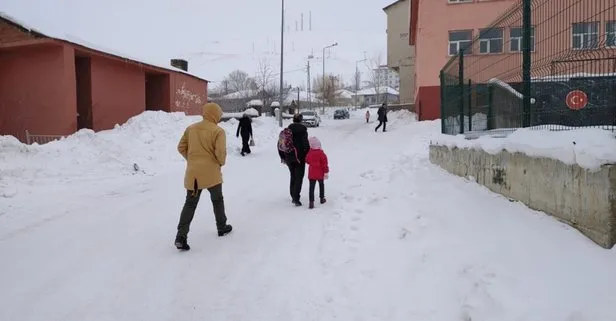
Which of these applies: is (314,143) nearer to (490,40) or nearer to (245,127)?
(490,40)

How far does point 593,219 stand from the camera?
3480 mm

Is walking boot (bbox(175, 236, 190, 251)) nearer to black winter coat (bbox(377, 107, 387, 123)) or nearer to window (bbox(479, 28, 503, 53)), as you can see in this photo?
window (bbox(479, 28, 503, 53))

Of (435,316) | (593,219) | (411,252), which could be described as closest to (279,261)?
(411,252)

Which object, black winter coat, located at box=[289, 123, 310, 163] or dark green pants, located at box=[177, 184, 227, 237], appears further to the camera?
black winter coat, located at box=[289, 123, 310, 163]

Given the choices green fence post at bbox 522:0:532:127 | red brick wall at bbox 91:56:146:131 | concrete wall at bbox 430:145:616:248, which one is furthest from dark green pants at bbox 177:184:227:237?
red brick wall at bbox 91:56:146:131

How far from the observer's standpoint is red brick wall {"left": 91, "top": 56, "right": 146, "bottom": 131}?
17.2 m

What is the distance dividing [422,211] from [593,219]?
257cm

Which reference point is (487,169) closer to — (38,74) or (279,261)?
(279,261)

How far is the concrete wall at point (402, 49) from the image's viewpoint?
46906mm

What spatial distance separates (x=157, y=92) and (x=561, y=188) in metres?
21.8

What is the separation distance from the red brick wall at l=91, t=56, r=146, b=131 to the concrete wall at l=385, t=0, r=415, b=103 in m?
32.6

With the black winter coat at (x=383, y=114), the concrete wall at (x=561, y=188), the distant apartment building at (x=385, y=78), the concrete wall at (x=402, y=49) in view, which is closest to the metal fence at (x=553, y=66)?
the concrete wall at (x=561, y=188)

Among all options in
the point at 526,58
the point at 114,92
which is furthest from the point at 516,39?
the point at 114,92

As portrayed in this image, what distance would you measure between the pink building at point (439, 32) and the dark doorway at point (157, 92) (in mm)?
14855
